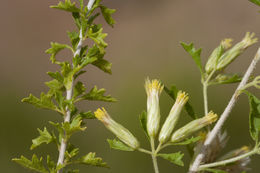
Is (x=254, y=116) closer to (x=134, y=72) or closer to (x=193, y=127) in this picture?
(x=193, y=127)

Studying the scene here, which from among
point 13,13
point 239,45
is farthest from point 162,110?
point 13,13

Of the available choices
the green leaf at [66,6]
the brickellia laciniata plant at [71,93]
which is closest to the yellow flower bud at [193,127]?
the brickellia laciniata plant at [71,93]

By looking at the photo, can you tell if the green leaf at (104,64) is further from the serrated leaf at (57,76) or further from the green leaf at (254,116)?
the green leaf at (254,116)

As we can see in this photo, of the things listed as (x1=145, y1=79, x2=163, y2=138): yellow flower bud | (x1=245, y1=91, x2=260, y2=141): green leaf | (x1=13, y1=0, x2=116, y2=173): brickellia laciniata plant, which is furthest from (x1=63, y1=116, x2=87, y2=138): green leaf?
(x1=245, y1=91, x2=260, y2=141): green leaf

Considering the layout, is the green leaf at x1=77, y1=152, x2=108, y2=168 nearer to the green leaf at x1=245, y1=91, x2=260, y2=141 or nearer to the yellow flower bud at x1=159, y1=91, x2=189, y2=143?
the yellow flower bud at x1=159, y1=91, x2=189, y2=143

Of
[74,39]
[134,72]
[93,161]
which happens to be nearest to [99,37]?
[74,39]
